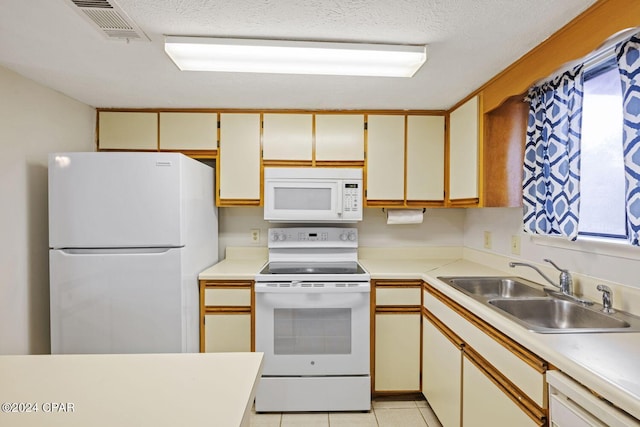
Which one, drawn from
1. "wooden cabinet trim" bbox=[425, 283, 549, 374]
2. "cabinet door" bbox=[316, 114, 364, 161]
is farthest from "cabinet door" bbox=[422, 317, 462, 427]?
"cabinet door" bbox=[316, 114, 364, 161]

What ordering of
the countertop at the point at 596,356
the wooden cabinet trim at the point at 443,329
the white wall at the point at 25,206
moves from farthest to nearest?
the white wall at the point at 25,206
the wooden cabinet trim at the point at 443,329
the countertop at the point at 596,356

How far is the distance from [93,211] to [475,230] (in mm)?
2713

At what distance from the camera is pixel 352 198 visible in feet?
7.79

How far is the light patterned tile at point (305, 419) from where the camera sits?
194 centimetres

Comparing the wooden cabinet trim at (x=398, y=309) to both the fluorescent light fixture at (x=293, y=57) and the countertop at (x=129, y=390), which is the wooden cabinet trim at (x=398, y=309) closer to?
the countertop at (x=129, y=390)

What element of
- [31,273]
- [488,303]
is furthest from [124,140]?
[488,303]

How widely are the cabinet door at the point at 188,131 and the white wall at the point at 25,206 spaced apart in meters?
0.62

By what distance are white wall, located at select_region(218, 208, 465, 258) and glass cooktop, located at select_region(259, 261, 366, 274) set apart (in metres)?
0.32

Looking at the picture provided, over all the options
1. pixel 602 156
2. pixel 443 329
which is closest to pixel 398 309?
pixel 443 329

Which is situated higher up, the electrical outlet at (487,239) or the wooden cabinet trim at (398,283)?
the electrical outlet at (487,239)

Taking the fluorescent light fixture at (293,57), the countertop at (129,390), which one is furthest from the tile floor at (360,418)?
the fluorescent light fixture at (293,57)

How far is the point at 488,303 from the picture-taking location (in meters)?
1.43

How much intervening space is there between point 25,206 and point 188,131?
3.58 ft

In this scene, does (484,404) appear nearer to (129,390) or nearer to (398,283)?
(398,283)
